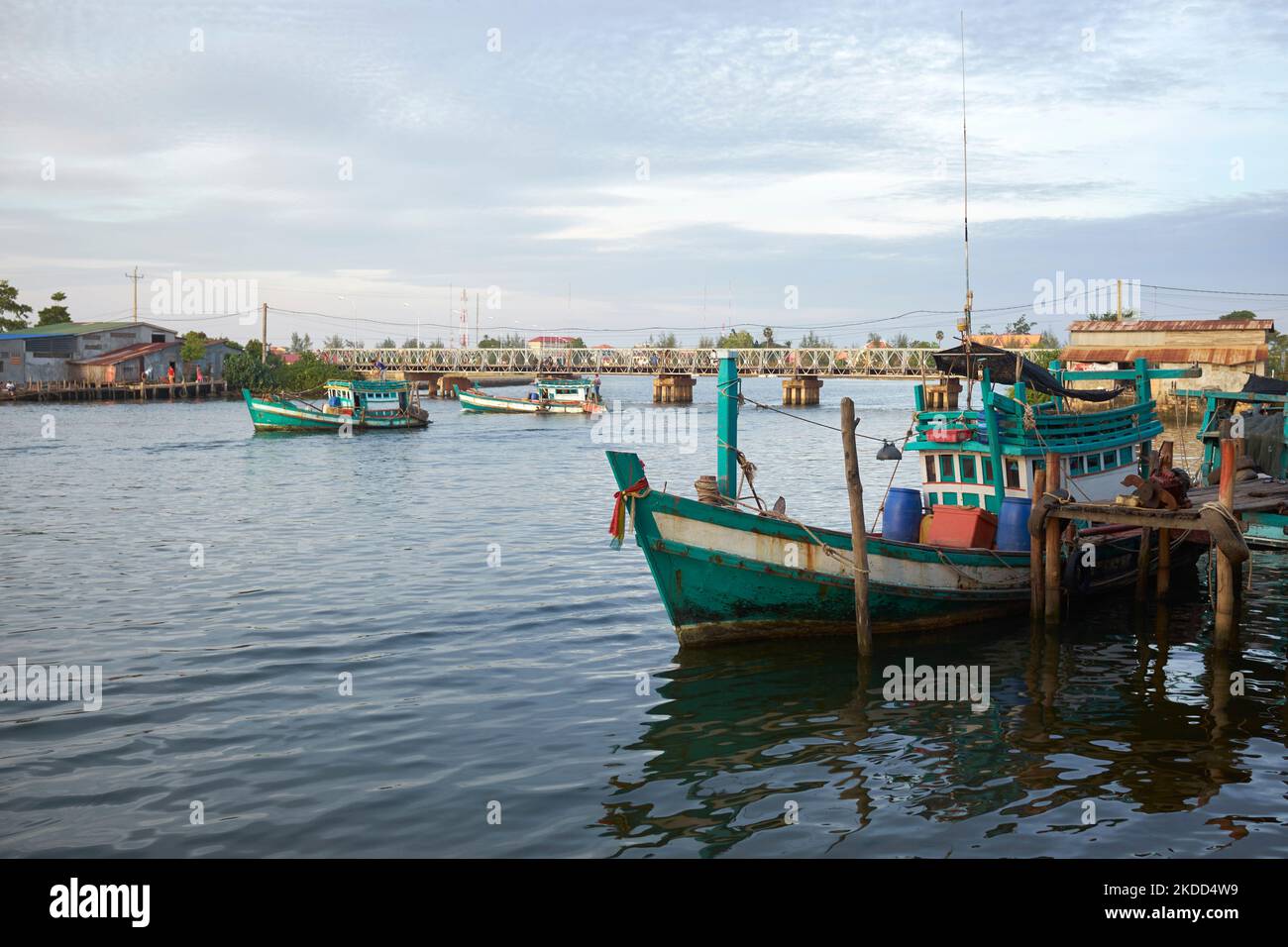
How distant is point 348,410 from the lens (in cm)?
7275

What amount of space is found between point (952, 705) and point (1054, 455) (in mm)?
5858

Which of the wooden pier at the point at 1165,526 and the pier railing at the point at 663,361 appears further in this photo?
the pier railing at the point at 663,361

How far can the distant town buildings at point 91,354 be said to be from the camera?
101875 millimetres

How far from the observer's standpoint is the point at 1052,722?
46.1ft

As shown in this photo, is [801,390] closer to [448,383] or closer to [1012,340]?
[1012,340]

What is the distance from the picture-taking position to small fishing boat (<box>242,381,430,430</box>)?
2697 inches

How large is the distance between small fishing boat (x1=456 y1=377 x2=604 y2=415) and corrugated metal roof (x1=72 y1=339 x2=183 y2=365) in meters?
36.0

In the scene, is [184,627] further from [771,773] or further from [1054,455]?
[1054,455]

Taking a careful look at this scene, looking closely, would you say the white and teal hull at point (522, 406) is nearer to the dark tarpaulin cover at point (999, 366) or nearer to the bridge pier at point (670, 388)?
the bridge pier at point (670, 388)

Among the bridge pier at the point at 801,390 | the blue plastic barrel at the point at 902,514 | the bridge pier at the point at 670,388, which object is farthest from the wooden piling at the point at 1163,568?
the bridge pier at the point at 670,388

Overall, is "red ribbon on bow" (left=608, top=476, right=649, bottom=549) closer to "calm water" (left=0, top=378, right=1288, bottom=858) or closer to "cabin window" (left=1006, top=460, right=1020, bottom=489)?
"calm water" (left=0, top=378, right=1288, bottom=858)

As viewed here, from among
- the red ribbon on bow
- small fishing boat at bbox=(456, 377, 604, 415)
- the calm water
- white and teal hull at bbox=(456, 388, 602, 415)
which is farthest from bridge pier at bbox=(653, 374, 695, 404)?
the red ribbon on bow

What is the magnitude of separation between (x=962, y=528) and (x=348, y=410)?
59997 millimetres

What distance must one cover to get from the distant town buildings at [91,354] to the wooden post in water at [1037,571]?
107131mm
